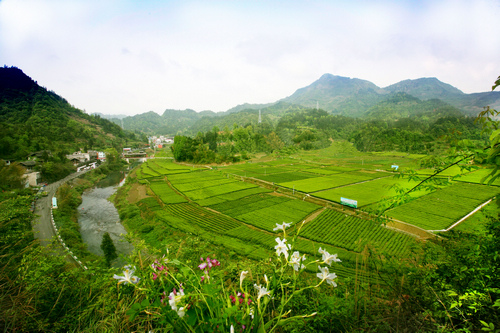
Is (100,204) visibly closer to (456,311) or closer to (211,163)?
(211,163)

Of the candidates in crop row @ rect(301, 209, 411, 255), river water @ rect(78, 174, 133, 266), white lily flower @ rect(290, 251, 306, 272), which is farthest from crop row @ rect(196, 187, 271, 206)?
white lily flower @ rect(290, 251, 306, 272)

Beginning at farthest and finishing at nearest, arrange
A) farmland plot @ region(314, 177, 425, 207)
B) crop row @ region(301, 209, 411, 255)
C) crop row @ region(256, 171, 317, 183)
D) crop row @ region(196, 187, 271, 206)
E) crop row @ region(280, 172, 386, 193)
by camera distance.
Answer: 1. crop row @ region(256, 171, 317, 183)
2. crop row @ region(280, 172, 386, 193)
3. crop row @ region(196, 187, 271, 206)
4. farmland plot @ region(314, 177, 425, 207)
5. crop row @ region(301, 209, 411, 255)

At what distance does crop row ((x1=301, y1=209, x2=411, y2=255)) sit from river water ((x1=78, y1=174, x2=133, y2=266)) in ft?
53.1

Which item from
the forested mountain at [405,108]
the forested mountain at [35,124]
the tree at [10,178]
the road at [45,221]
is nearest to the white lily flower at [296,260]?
the road at [45,221]

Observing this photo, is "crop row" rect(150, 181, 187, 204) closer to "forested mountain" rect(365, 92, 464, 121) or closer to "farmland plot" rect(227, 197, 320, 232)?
"farmland plot" rect(227, 197, 320, 232)

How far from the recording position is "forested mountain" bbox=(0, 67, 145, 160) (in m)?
41.7

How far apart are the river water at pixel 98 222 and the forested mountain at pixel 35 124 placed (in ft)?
62.5

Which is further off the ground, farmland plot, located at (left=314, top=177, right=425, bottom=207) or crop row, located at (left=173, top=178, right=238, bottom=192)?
farmland plot, located at (left=314, top=177, right=425, bottom=207)

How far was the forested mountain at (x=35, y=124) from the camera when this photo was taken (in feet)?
137

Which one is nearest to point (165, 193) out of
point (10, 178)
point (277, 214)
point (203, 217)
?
point (203, 217)

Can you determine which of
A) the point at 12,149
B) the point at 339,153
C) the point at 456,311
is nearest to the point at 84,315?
the point at 456,311

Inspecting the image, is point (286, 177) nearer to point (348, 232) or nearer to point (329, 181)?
point (329, 181)

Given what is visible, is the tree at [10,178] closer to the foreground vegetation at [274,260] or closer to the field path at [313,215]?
the foreground vegetation at [274,260]

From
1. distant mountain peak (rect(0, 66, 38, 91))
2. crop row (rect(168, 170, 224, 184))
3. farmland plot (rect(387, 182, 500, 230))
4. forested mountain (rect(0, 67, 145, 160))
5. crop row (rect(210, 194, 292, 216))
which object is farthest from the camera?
distant mountain peak (rect(0, 66, 38, 91))
